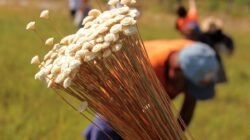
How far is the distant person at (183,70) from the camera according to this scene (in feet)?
7.66

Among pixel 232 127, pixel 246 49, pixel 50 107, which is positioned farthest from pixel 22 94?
pixel 246 49

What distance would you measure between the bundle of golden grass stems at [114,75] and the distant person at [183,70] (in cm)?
58

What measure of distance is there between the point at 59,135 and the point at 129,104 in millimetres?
1772

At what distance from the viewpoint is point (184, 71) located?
2395mm

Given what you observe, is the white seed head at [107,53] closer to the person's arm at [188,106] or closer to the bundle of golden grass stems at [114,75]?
the bundle of golden grass stems at [114,75]

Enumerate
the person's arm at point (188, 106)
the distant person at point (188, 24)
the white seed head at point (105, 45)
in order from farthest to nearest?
the distant person at point (188, 24)
the person's arm at point (188, 106)
the white seed head at point (105, 45)

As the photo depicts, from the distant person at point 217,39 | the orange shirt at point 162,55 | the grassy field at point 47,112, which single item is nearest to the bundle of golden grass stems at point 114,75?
the grassy field at point 47,112

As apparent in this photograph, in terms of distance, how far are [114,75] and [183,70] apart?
33.8 inches

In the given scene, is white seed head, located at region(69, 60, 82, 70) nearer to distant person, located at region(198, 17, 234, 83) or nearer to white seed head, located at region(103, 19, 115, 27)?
white seed head, located at region(103, 19, 115, 27)

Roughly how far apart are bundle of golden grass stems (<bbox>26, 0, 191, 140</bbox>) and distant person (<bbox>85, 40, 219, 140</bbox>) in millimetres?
585

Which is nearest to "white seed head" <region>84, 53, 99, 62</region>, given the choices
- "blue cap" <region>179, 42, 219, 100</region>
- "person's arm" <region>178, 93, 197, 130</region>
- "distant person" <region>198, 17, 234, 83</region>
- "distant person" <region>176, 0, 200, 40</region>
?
"blue cap" <region>179, 42, 219, 100</region>

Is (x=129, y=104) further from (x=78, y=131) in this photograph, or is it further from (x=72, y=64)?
(x=78, y=131)

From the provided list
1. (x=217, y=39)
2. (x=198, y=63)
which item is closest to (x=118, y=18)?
(x=198, y=63)

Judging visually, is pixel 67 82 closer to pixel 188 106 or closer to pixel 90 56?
pixel 90 56
